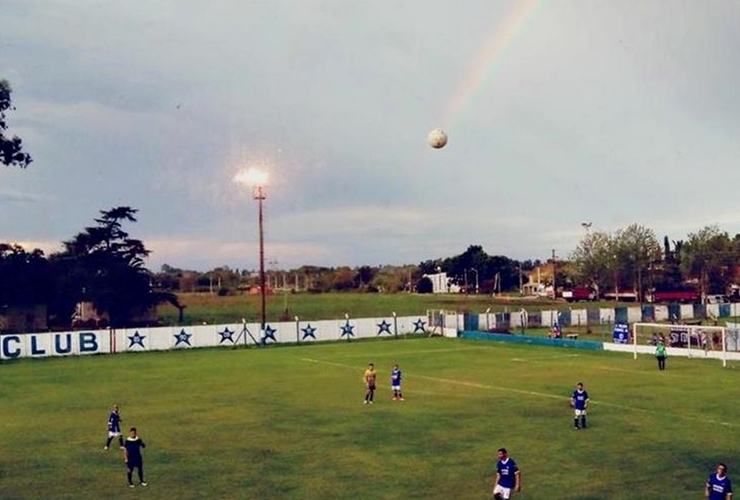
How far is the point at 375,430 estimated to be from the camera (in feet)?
107

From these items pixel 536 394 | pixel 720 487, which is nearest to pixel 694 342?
pixel 536 394

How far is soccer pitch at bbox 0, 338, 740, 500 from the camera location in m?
23.8

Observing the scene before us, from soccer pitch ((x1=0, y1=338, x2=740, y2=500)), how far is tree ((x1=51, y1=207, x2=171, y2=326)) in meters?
38.5

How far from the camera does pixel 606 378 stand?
1881 inches

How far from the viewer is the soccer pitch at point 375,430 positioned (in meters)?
23.8

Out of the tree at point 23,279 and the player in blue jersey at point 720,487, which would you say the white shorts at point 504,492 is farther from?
the tree at point 23,279

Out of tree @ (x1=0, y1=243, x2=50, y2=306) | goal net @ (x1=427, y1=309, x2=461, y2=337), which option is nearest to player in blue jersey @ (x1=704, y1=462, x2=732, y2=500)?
goal net @ (x1=427, y1=309, x2=461, y2=337)

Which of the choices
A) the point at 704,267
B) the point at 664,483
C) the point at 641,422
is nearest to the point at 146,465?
the point at 664,483

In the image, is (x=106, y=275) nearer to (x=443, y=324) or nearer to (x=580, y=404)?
(x=443, y=324)

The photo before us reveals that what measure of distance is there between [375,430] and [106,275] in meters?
73.6

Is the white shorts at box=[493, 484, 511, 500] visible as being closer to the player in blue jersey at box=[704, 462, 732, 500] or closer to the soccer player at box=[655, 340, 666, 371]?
the player in blue jersey at box=[704, 462, 732, 500]

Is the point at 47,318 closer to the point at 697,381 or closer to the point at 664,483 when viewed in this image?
the point at 697,381

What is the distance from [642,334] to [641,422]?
4581cm

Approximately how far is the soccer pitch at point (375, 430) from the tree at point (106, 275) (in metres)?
38.5
